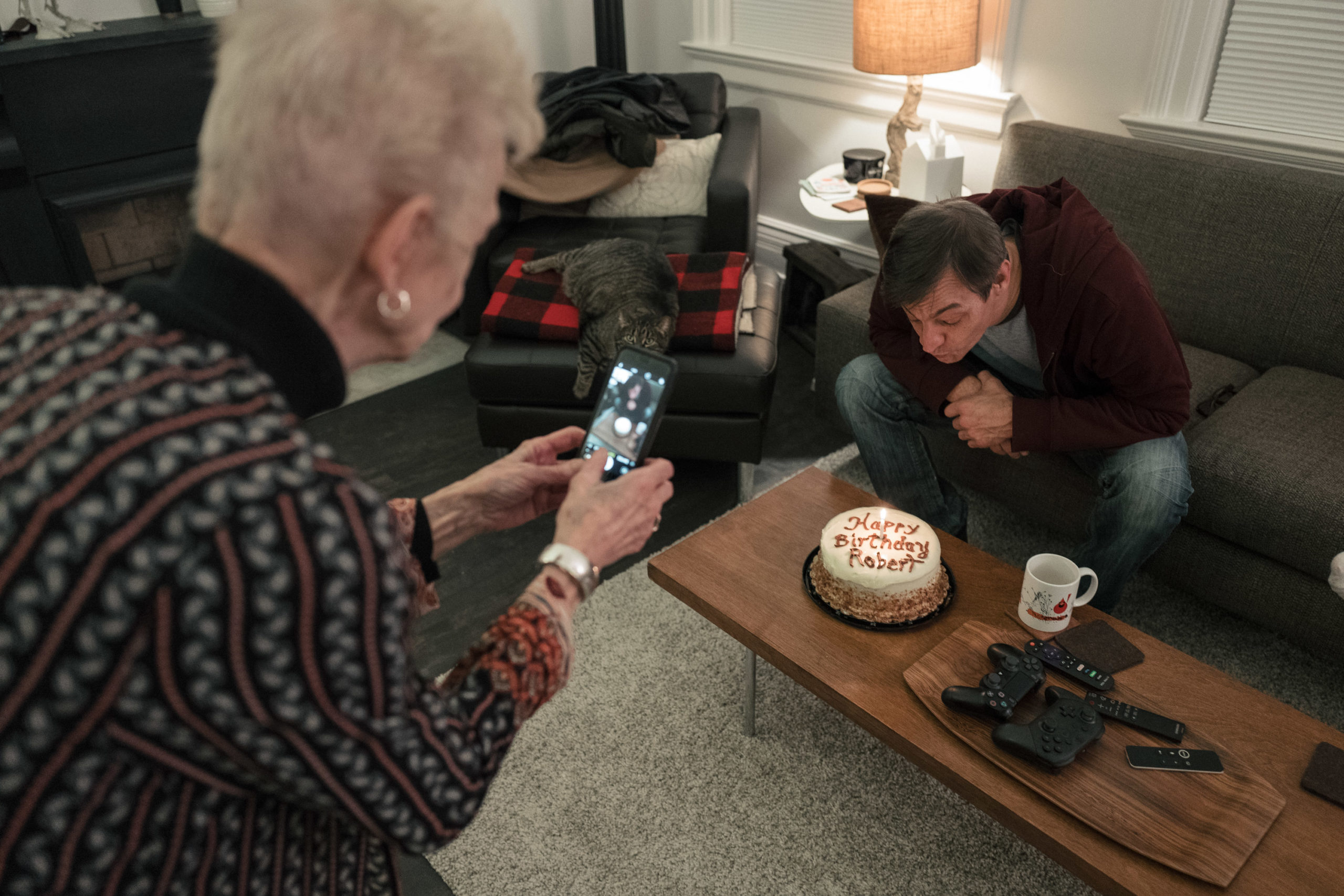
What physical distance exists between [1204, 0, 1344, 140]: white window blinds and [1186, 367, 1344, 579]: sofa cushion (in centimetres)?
72

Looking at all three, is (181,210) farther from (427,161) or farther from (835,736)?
(427,161)

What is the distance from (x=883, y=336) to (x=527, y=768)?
1084 millimetres

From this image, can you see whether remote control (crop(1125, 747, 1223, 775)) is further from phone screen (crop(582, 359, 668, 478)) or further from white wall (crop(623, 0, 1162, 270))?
white wall (crop(623, 0, 1162, 270))

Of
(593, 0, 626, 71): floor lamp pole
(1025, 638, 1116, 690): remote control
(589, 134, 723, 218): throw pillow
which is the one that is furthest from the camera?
(593, 0, 626, 71): floor lamp pole

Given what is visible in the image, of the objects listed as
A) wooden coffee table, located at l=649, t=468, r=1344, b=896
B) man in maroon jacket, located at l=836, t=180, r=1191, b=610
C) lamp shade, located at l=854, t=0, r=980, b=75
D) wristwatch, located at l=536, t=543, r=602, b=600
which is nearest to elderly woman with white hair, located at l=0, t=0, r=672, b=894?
wristwatch, located at l=536, t=543, r=602, b=600

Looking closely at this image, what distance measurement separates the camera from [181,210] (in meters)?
3.06

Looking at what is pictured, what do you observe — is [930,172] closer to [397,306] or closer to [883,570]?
[883,570]

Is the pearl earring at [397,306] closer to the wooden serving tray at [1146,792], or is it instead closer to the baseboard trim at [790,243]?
the wooden serving tray at [1146,792]

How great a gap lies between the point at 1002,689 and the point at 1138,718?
0.56 ft

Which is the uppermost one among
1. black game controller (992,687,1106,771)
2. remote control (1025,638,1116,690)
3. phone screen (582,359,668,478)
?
phone screen (582,359,668,478)

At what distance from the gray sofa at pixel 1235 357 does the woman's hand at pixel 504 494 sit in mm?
1195

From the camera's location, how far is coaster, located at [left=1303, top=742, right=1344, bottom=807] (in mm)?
1097

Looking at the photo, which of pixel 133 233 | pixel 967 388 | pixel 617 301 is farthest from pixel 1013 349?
pixel 133 233

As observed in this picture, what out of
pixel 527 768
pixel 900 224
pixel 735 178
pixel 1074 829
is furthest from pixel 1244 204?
pixel 527 768
